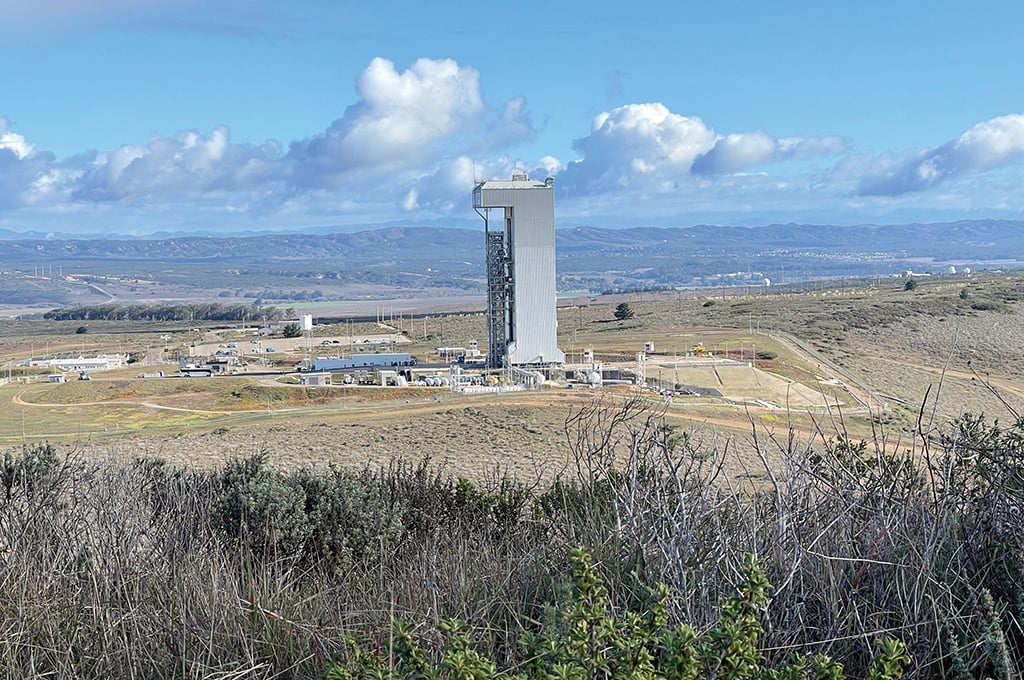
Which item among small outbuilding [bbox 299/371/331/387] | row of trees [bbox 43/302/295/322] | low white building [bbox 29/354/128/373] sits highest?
small outbuilding [bbox 299/371/331/387]

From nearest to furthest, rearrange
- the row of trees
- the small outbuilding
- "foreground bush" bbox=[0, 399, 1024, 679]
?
1. "foreground bush" bbox=[0, 399, 1024, 679]
2. the small outbuilding
3. the row of trees

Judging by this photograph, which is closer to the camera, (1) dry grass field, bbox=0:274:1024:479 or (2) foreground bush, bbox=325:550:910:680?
(2) foreground bush, bbox=325:550:910:680

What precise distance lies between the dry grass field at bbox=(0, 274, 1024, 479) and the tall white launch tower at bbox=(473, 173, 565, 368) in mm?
3409

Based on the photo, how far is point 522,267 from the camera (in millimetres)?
39625

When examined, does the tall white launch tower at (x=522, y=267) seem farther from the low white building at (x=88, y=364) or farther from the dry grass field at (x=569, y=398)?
the low white building at (x=88, y=364)

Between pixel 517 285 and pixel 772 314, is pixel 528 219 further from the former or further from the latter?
pixel 772 314

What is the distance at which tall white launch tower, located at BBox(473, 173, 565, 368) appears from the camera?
39.6 m

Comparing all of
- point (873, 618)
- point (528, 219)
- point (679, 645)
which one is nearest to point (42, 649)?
point (679, 645)

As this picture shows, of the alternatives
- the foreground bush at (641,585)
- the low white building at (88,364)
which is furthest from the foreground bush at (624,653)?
the low white building at (88,364)

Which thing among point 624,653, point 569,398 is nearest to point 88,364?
point 569,398

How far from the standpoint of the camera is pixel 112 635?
4301mm

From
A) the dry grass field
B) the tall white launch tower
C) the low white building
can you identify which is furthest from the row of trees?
the tall white launch tower

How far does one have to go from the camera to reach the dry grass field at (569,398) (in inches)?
973

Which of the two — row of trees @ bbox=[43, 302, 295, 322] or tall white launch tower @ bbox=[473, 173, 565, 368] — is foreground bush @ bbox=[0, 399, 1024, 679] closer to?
tall white launch tower @ bbox=[473, 173, 565, 368]
